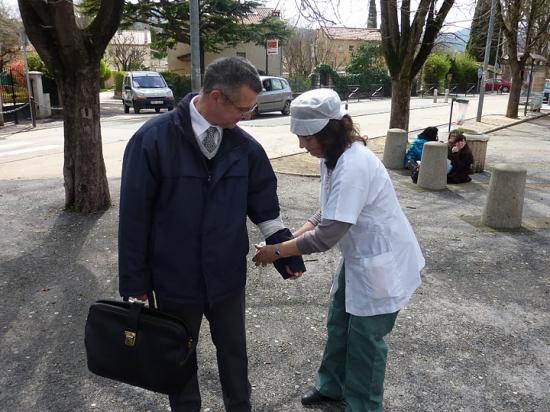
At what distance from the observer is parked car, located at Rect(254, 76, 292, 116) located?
20734mm

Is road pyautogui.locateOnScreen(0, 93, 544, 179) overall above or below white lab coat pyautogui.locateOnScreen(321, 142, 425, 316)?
below

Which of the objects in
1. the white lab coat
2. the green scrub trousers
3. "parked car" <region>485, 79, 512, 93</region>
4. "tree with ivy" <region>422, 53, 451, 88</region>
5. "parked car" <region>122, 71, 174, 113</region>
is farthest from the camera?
"parked car" <region>485, 79, 512, 93</region>

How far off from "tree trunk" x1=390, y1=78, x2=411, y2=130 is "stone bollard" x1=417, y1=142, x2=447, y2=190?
3.51 metres

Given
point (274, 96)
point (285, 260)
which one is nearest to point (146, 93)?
point (274, 96)

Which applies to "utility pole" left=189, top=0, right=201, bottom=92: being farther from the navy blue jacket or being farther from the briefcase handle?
the briefcase handle

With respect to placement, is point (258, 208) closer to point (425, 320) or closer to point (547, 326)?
point (425, 320)

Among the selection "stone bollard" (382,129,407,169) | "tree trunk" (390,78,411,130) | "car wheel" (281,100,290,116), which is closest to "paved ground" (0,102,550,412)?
"stone bollard" (382,129,407,169)

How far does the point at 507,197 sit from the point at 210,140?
5.07 meters

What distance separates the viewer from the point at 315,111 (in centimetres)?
227

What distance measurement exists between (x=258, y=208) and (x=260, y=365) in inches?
51.7

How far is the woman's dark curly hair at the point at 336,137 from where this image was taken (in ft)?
7.64

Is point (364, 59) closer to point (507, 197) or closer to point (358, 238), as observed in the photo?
point (507, 197)

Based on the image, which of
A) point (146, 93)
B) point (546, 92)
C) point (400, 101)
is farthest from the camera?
point (546, 92)

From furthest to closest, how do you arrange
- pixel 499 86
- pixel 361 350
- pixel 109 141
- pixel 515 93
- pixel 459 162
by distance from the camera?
pixel 499 86
pixel 515 93
pixel 109 141
pixel 459 162
pixel 361 350
